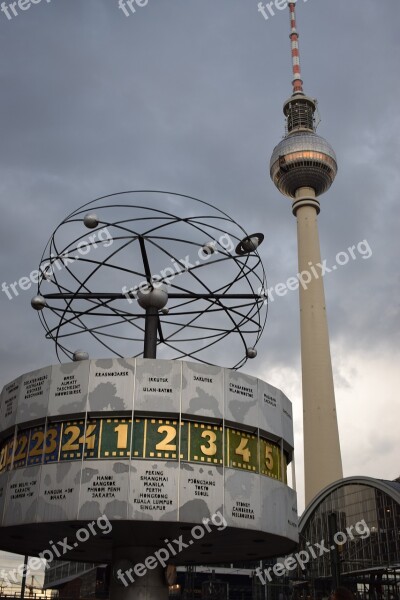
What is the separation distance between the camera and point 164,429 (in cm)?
2091

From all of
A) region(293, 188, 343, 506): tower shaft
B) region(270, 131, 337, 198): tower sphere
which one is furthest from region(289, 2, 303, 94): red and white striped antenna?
region(293, 188, 343, 506): tower shaft

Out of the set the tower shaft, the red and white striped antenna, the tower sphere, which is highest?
the red and white striped antenna

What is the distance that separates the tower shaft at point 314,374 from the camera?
91.4 m

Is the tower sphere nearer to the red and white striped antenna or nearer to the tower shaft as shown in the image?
the tower shaft

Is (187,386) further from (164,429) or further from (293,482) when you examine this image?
(293,482)

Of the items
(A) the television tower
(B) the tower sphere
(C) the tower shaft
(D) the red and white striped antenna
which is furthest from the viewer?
(D) the red and white striped antenna

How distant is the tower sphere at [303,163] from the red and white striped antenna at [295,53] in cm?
1091

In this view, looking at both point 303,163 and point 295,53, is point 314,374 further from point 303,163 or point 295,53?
point 295,53

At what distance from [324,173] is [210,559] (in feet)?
304

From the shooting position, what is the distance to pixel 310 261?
341 feet

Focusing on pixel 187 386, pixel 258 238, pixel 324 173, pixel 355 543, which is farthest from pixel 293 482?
pixel 324 173

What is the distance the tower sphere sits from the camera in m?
110

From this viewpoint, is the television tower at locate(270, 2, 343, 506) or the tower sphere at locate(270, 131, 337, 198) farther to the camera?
the tower sphere at locate(270, 131, 337, 198)

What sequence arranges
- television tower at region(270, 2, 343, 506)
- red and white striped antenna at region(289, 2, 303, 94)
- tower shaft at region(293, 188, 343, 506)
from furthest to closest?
red and white striped antenna at region(289, 2, 303, 94)
television tower at region(270, 2, 343, 506)
tower shaft at region(293, 188, 343, 506)
